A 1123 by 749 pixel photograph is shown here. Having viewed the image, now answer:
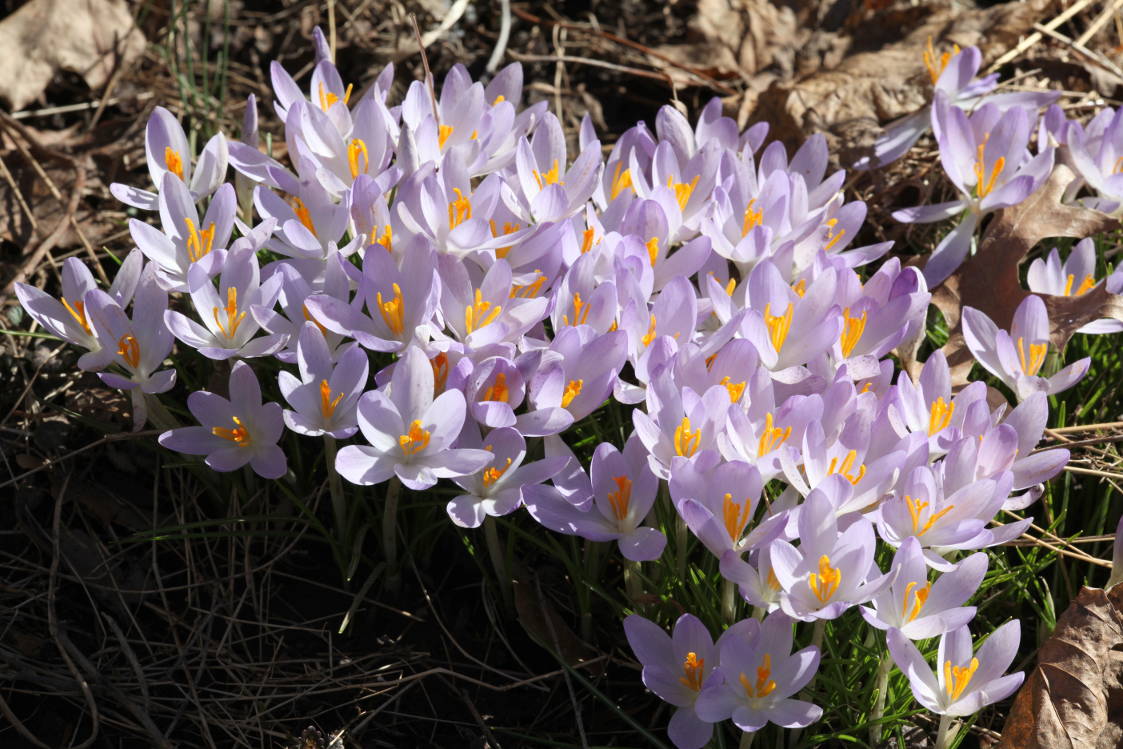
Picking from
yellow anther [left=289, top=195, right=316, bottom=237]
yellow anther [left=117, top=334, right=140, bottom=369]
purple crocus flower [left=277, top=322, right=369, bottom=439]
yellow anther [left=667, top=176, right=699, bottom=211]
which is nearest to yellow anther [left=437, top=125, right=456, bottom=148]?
yellow anther [left=289, top=195, right=316, bottom=237]

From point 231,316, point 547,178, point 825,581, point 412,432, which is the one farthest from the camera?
point 547,178

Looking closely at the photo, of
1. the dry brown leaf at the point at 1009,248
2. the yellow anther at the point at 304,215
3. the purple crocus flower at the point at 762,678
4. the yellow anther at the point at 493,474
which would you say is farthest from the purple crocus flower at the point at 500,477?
the dry brown leaf at the point at 1009,248

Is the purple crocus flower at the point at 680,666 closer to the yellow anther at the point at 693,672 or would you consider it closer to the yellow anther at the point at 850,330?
the yellow anther at the point at 693,672

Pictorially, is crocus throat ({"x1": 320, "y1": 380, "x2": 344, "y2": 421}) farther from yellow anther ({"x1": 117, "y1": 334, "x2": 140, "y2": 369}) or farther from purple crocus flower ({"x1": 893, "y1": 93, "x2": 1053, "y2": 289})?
purple crocus flower ({"x1": 893, "y1": 93, "x2": 1053, "y2": 289})

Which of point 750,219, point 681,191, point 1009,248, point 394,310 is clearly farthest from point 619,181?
point 1009,248

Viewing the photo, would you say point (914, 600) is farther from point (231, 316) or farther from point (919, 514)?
point (231, 316)

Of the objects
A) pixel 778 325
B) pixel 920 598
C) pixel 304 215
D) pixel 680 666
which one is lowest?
pixel 680 666
